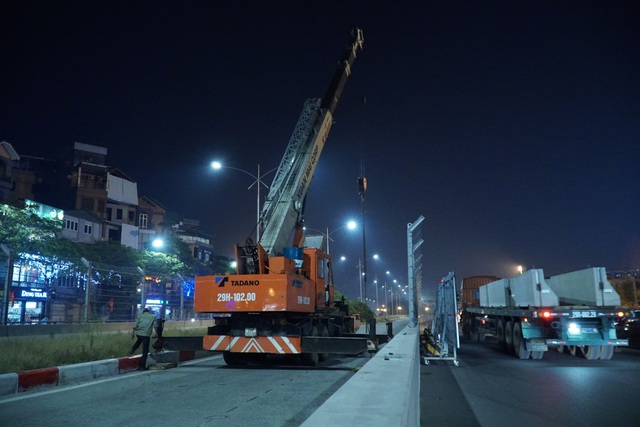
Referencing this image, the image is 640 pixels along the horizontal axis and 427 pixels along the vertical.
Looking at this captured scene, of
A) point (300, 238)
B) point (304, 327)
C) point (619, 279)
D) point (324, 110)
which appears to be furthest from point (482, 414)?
point (619, 279)

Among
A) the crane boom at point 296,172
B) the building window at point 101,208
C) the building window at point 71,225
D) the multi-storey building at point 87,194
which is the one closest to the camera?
the crane boom at point 296,172

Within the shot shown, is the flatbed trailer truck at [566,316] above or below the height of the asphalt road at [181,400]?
above

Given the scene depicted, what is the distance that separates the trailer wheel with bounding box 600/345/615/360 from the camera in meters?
14.2

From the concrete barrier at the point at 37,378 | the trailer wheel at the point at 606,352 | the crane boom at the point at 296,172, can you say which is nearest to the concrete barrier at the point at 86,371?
the concrete barrier at the point at 37,378

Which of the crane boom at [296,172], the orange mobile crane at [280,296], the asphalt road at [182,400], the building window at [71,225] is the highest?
the building window at [71,225]

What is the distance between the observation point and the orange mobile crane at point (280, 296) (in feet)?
36.3

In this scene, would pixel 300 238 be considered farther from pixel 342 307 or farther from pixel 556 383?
pixel 556 383

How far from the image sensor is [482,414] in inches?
280

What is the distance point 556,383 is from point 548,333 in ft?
14.9

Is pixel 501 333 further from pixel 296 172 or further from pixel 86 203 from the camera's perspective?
pixel 86 203

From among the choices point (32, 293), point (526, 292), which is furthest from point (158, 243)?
point (526, 292)

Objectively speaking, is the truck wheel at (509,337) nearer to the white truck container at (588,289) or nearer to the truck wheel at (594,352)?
the white truck container at (588,289)

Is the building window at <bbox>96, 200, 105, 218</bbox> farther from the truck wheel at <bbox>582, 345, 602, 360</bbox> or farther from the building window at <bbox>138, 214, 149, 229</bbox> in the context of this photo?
the truck wheel at <bbox>582, 345, 602, 360</bbox>

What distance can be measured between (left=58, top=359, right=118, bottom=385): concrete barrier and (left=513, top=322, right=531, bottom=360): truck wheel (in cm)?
1045
